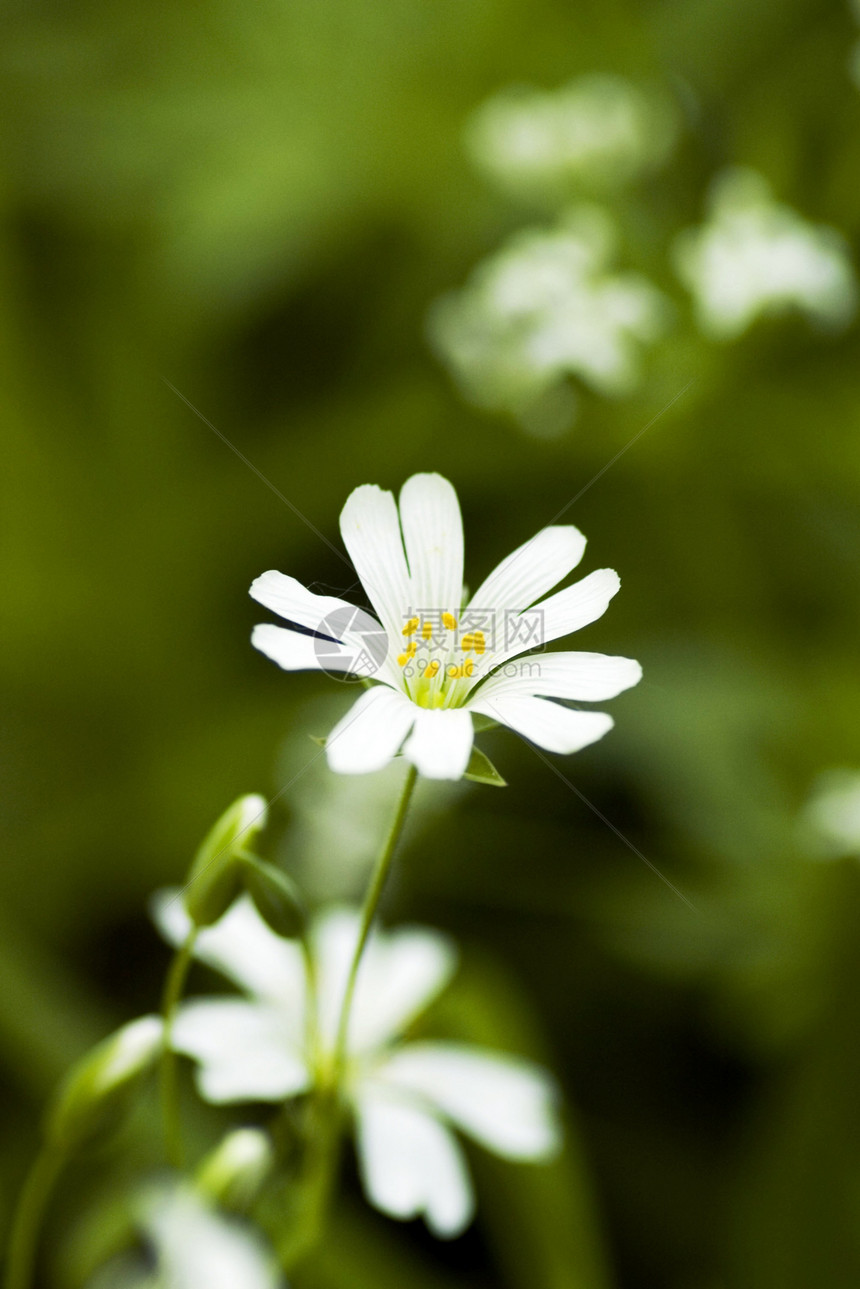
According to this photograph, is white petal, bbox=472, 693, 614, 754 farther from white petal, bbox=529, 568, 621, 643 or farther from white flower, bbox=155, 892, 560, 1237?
white flower, bbox=155, 892, 560, 1237

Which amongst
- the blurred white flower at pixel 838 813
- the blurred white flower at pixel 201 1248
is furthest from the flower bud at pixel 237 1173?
the blurred white flower at pixel 838 813

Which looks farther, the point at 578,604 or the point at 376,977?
the point at 376,977

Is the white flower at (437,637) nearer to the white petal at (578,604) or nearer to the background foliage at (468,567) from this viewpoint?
the white petal at (578,604)

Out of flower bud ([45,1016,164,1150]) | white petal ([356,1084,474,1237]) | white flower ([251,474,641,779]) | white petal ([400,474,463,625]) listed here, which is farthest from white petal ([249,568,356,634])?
white petal ([356,1084,474,1237])

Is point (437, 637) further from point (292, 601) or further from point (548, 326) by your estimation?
point (548, 326)

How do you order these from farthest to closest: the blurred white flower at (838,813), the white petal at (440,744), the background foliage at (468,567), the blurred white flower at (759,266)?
the blurred white flower at (759,266) → the background foliage at (468,567) → the blurred white flower at (838,813) → the white petal at (440,744)

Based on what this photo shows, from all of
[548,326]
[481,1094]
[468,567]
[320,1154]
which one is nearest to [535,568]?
[320,1154]
